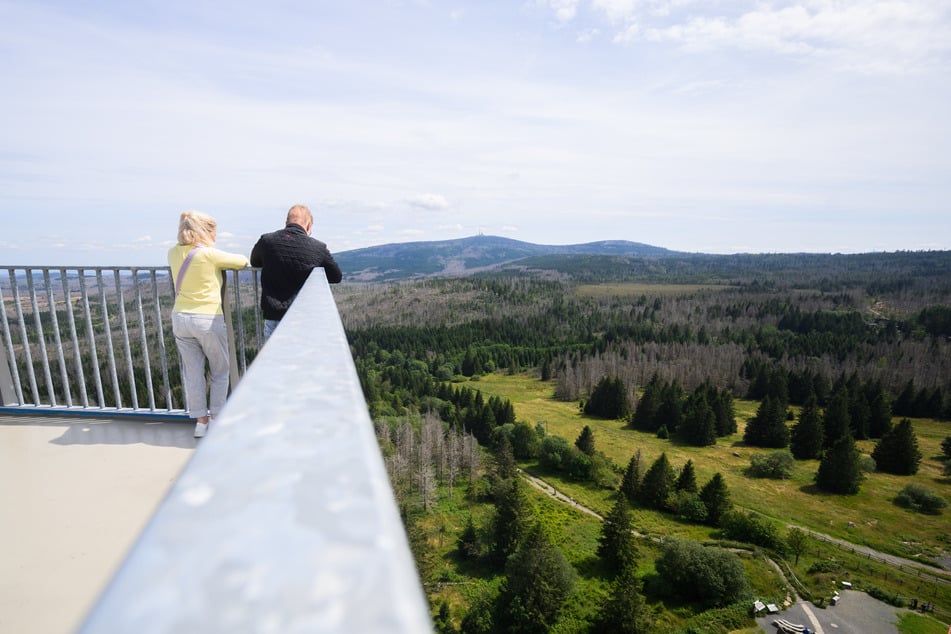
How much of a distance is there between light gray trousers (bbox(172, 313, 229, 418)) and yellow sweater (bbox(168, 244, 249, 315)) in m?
0.09

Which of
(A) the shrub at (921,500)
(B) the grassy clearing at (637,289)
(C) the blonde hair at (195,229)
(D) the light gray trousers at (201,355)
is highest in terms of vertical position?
(C) the blonde hair at (195,229)

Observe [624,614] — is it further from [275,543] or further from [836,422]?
[836,422]

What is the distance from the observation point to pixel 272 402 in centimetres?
106

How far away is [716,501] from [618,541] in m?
12.7

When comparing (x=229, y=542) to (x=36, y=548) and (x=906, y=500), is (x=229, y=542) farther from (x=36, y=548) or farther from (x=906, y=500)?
(x=906, y=500)

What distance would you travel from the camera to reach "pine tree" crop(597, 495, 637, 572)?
3123 centimetres

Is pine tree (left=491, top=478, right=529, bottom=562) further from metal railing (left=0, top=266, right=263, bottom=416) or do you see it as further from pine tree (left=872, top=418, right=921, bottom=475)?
pine tree (left=872, top=418, right=921, bottom=475)

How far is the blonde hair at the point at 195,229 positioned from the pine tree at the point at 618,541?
33.1 metres

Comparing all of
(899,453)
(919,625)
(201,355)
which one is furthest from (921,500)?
(201,355)

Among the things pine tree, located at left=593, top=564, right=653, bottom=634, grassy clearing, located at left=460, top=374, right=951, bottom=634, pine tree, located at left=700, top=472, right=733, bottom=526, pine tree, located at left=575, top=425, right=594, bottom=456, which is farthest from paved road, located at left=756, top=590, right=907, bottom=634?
pine tree, located at left=575, top=425, right=594, bottom=456

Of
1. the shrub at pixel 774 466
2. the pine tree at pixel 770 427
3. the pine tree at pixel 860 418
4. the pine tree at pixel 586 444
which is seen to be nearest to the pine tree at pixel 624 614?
the pine tree at pixel 586 444

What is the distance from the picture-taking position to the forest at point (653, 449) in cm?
2953

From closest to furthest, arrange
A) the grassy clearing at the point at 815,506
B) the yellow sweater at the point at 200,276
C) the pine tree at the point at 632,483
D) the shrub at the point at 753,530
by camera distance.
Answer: the yellow sweater at the point at 200,276 < the grassy clearing at the point at 815,506 < the shrub at the point at 753,530 < the pine tree at the point at 632,483

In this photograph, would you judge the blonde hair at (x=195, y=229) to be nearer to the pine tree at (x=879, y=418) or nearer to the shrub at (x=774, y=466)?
the shrub at (x=774, y=466)
